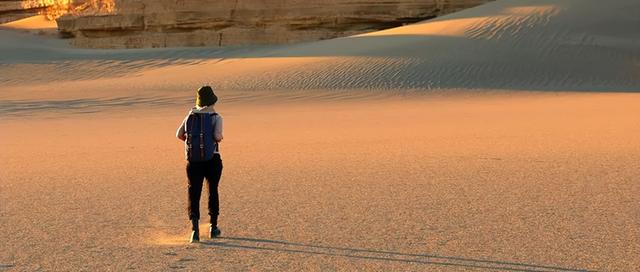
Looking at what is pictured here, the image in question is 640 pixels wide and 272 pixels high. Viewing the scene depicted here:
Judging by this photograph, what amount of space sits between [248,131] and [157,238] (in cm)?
654

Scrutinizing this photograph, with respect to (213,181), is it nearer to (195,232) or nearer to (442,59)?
(195,232)

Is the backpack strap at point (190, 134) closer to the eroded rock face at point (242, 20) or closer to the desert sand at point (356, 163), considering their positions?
the desert sand at point (356, 163)

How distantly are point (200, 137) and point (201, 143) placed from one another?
4 cm

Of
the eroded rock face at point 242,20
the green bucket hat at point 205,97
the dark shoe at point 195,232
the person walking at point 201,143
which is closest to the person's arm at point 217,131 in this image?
the person walking at point 201,143

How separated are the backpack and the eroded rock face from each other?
21.4 meters

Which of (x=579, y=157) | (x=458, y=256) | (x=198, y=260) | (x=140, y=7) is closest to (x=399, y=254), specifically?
(x=458, y=256)

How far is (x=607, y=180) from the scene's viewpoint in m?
6.56

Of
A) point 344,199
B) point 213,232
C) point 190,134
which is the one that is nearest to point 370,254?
point 213,232

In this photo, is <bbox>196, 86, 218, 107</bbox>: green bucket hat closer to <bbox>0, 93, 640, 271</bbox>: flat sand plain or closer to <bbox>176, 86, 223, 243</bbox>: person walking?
<bbox>176, 86, 223, 243</bbox>: person walking

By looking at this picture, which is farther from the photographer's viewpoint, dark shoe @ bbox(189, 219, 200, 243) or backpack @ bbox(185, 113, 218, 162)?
dark shoe @ bbox(189, 219, 200, 243)

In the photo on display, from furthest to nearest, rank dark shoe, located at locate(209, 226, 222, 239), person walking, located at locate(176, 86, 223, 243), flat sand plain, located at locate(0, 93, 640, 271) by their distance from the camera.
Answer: dark shoe, located at locate(209, 226, 222, 239)
person walking, located at locate(176, 86, 223, 243)
flat sand plain, located at locate(0, 93, 640, 271)

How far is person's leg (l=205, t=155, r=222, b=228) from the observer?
15.7ft

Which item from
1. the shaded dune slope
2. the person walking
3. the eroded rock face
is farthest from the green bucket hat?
the eroded rock face

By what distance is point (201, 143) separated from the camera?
4680 mm
